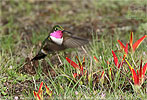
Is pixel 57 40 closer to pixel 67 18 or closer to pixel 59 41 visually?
pixel 59 41

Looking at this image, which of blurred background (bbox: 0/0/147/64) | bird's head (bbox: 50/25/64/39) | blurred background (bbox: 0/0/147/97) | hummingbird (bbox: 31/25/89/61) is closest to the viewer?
bird's head (bbox: 50/25/64/39)

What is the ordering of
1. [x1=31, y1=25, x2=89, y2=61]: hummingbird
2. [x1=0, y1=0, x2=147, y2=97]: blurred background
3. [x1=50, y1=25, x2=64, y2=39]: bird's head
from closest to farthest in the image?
1. [x1=50, y1=25, x2=64, y2=39]: bird's head
2. [x1=31, y1=25, x2=89, y2=61]: hummingbird
3. [x1=0, y1=0, x2=147, y2=97]: blurred background

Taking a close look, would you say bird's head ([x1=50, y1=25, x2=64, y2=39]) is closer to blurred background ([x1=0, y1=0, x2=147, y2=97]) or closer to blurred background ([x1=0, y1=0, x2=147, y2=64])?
blurred background ([x1=0, y1=0, x2=147, y2=97])

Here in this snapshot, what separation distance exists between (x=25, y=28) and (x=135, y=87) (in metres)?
3.77

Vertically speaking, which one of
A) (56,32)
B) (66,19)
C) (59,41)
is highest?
(56,32)

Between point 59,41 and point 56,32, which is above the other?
point 56,32

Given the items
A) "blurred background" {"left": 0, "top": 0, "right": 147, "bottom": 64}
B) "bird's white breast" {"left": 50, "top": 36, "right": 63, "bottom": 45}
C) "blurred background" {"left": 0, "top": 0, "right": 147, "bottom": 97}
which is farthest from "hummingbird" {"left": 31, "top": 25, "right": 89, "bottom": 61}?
"blurred background" {"left": 0, "top": 0, "right": 147, "bottom": 64}

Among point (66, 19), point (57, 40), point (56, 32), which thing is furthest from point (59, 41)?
point (66, 19)

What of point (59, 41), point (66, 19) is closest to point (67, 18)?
point (66, 19)

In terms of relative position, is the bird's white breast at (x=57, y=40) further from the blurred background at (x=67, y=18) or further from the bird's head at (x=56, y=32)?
the blurred background at (x=67, y=18)

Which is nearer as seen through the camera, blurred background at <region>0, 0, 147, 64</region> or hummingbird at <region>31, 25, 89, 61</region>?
hummingbird at <region>31, 25, 89, 61</region>

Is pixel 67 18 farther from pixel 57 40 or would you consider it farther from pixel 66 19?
pixel 57 40

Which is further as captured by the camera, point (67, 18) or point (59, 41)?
point (67, 18)

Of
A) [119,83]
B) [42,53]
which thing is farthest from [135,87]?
[42,53]
